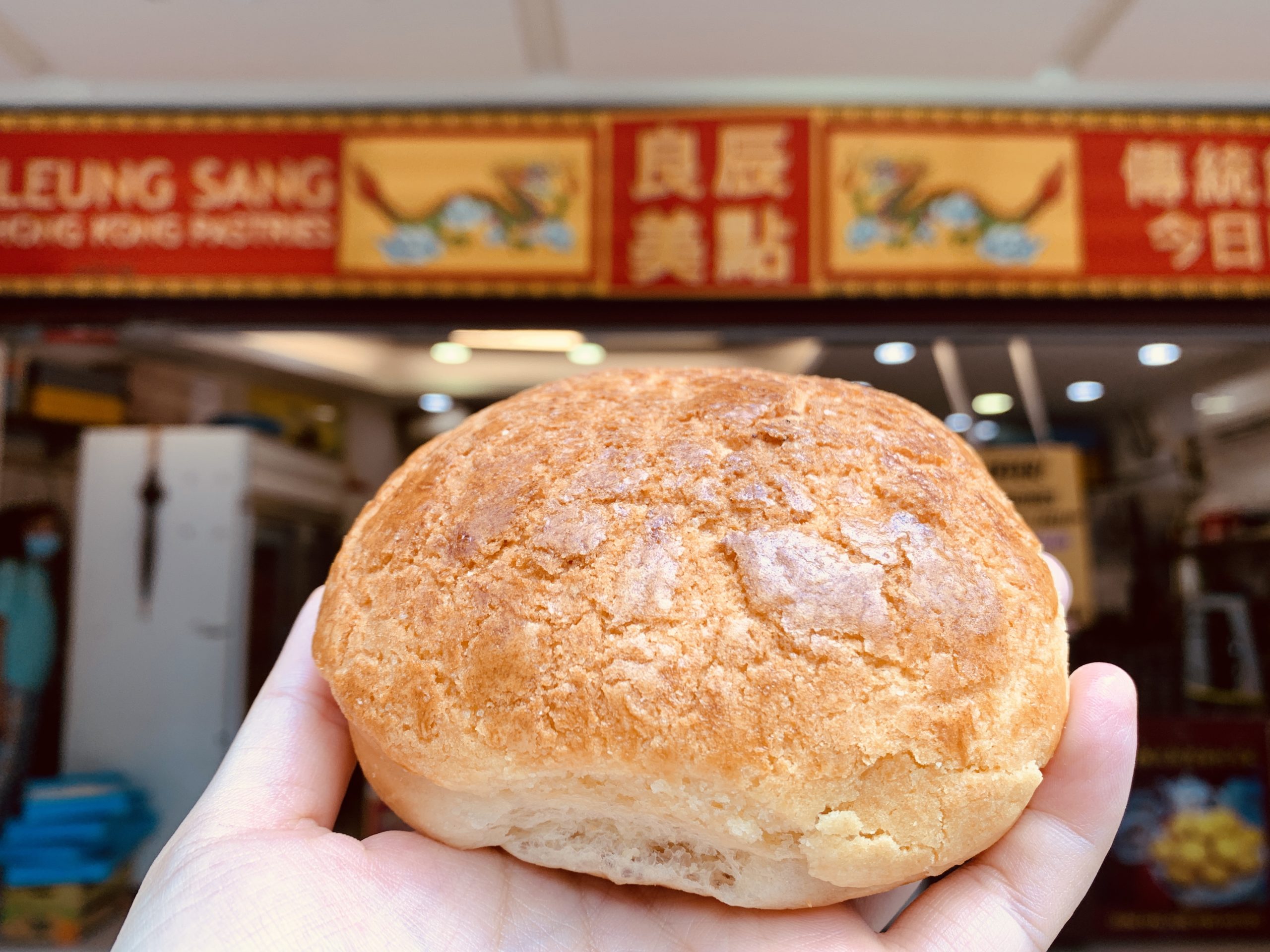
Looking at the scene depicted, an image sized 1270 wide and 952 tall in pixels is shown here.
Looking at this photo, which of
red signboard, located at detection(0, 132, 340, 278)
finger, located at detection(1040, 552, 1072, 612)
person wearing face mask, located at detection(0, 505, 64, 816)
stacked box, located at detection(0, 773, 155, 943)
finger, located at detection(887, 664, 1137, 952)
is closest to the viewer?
finger, located at detection(887, 664, 1137, 952)

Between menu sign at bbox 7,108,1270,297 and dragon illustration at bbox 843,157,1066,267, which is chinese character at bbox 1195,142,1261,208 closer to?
menu sign at bbox 7,108,1270,297

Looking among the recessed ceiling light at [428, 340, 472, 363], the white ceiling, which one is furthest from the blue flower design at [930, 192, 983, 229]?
the recessed ceiling light at [428, 340, 472, 363]

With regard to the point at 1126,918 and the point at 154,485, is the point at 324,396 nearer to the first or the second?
the point at 154,485

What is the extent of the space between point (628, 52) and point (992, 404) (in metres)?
1.91

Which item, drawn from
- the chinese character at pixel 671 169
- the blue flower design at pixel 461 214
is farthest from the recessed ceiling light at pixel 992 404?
the blue flower design at pixel 461 214

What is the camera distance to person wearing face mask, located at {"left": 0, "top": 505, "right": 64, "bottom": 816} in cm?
300

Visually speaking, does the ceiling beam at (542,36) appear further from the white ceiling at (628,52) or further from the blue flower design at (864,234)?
the blue flower design at (864,234)

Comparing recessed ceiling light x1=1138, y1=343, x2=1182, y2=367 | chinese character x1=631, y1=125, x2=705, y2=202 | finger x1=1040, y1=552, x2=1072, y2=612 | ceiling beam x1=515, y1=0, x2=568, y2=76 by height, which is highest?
ceiling beam x1=515, y1=0, x2=568, y2=76

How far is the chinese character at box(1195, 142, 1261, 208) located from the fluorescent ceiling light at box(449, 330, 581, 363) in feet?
8.27

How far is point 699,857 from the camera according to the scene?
100cm

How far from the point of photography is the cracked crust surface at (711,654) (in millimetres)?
881

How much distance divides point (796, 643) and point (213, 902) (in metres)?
0.75

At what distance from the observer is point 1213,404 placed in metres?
3.07

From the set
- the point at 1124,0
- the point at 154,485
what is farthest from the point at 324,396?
the point at 1124,0
